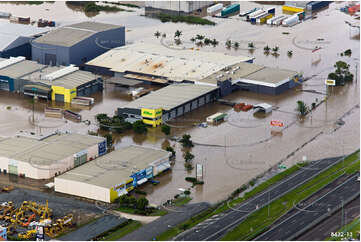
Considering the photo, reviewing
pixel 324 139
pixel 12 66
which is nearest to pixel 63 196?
pixel 324 139

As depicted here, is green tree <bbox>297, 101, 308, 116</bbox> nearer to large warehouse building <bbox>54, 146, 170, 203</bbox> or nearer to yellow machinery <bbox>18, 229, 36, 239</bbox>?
large warehouse building <bbox>54, 146, 170, 203</bbox>

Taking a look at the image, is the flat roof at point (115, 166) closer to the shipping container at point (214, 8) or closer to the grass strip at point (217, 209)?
the grass strip at point (217, 209)

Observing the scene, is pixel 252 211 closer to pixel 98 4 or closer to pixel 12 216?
pixel 12 216

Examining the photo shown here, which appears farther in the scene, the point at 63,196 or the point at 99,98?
the point at 99,98

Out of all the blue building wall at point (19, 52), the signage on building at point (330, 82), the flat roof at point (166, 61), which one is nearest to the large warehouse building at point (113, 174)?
the flat roof at point (166, 61)

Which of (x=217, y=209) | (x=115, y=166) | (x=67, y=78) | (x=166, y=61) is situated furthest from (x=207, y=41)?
(x=217, y=209)

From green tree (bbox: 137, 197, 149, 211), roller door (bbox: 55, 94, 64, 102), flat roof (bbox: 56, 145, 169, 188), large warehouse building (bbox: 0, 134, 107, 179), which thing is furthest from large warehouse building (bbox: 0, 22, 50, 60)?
green tree (bbox: 137, 197, 149, 211)

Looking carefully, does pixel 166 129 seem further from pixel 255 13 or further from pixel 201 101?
pixel 255 13
